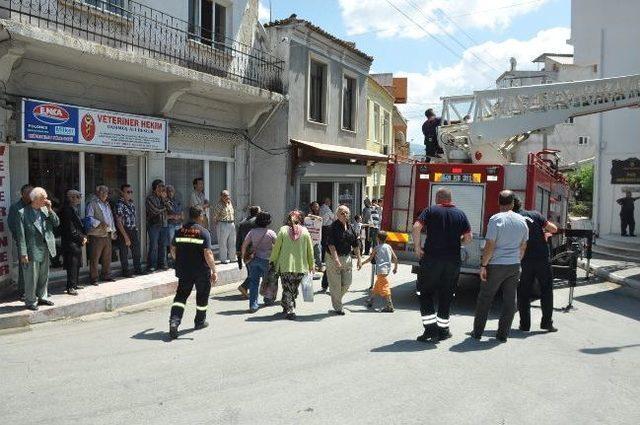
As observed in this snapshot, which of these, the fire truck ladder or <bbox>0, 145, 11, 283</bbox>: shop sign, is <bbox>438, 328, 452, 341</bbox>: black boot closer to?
the fire truck ladder

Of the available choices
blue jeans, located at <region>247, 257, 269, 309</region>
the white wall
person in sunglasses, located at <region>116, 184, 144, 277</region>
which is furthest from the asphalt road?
the white wall

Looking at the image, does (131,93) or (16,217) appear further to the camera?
(131,93)

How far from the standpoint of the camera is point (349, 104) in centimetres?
1964

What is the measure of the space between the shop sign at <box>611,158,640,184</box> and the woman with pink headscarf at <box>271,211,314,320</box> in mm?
16055

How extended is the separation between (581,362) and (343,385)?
2702 millimetres

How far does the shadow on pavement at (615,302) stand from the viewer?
373 inches

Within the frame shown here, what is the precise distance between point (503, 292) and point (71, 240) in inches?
250

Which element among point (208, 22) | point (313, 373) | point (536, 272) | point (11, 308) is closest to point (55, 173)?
point (11, 308)

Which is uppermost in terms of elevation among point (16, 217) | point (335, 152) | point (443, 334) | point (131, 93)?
point (131, 93)

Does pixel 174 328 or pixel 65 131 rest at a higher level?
pixel 65 131

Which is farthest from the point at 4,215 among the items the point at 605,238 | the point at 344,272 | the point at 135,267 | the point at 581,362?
the point at 605,238

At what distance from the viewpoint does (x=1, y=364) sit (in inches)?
228

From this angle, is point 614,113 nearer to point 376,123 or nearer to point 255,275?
point 376,123

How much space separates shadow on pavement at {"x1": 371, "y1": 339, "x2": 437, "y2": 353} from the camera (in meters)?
6.54
